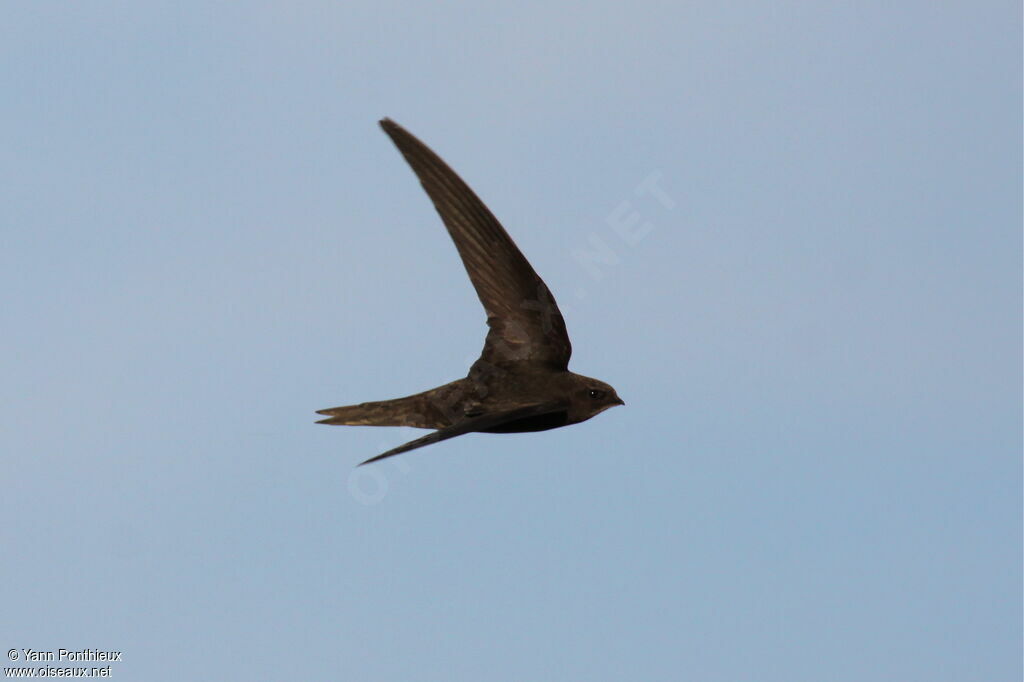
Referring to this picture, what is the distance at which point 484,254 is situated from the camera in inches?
434

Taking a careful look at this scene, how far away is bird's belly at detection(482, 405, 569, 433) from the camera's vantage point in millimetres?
10914

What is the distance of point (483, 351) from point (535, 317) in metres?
0.62

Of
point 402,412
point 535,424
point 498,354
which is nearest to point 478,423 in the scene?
point 535,424

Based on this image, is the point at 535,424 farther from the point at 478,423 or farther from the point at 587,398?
the point at 478,423

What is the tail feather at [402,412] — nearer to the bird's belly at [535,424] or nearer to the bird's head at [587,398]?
the bird's belly at [535,424]

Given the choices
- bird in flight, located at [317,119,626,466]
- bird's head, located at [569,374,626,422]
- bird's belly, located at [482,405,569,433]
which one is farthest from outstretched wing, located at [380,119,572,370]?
bird's belly, located at [482,405,569,433]

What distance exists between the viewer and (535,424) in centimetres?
Result: 1103

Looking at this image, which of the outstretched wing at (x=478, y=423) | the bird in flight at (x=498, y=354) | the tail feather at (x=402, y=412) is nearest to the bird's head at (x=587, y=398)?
the bird in flight at (x=498, y=354)

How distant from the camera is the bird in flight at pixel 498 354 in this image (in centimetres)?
1085

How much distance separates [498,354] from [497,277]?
733mm

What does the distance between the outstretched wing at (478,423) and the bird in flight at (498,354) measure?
0.13 ft

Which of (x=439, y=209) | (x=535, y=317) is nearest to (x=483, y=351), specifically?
(x=535, y=317)

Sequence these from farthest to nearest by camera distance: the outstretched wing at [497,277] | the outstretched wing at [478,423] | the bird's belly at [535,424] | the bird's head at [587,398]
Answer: the bird's head at [587,398], the bird's belly at [535,424], the outstretched wing at [497,277], the outstretched wing at [478,423]

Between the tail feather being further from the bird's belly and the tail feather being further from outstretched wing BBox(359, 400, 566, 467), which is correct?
outstretched wing BBox(359, 400, 566, 467)
